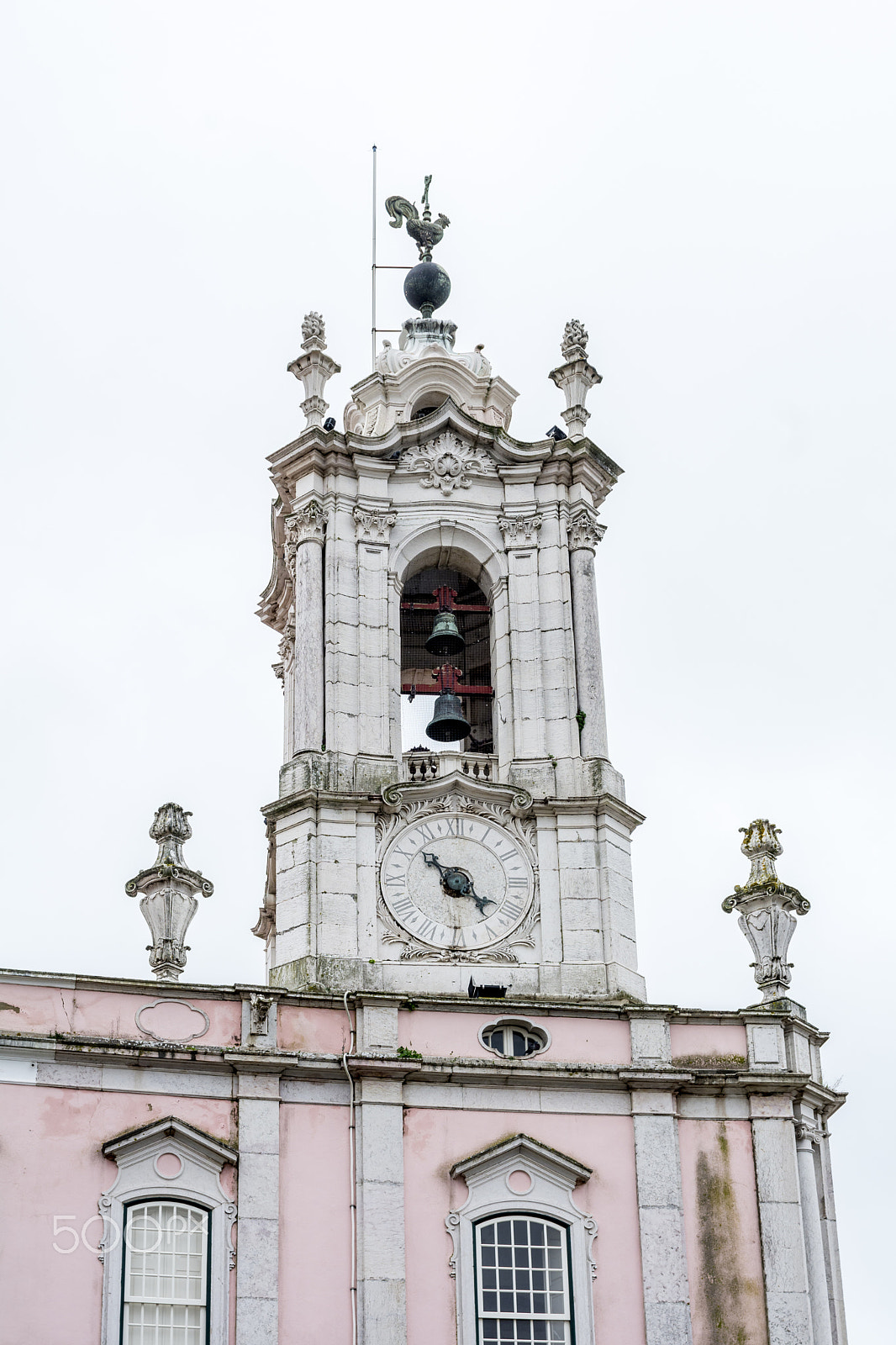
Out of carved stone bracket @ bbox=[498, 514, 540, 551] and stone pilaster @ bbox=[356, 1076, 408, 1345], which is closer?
stone pilaster @ bbox=[356, 1076, 408, 1345]

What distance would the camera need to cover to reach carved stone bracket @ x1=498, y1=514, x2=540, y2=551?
3822cm

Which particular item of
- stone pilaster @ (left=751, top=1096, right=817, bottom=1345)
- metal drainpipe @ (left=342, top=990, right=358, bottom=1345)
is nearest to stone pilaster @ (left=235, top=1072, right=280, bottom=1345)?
metal drainpipe @ (left=342, top=990, right=358, bottom=1345)

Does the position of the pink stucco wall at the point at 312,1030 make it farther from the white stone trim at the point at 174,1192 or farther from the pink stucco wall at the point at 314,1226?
the white stone trim at the point at 174,1192

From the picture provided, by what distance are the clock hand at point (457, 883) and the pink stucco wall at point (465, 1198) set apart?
12.2ft

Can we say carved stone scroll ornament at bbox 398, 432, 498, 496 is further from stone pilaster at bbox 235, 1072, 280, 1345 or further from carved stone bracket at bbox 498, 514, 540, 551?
stone pilaster at bbox 235, 1072, 280, 1345

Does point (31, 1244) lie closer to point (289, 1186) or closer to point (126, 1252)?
point (126, 1252)

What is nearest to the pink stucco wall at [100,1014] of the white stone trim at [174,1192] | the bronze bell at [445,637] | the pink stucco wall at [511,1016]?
the white stone trim at [174,1192]

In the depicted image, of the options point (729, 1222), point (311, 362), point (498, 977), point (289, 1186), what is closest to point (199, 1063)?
point (289, 1186)

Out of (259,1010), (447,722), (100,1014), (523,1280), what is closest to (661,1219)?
(523,1280)

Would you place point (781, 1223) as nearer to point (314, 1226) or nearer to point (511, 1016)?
point (511, 1016)

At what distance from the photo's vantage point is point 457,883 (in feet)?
115

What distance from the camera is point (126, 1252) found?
3023 centimetres

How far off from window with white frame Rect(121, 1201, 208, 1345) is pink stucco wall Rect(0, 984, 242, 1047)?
236 cm

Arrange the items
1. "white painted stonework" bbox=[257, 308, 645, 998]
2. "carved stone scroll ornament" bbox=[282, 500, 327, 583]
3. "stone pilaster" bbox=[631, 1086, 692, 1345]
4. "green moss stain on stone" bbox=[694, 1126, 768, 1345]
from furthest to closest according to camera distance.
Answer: "carved stone scroll ornament" bbox=[282, 500, 327, 583] → "white painted stonework" bbox=[257, 308, 645, 998] → "green moss stain on stone" bbox=[694, 1126, 768, 1345] → "stone pilaster" bbox=[631, 1086, 692, 1345]
